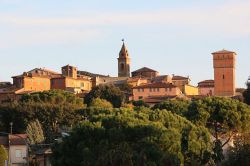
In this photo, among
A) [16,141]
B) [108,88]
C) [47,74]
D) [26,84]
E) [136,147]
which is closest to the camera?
[136,147]

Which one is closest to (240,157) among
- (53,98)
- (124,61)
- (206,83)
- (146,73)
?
(53,98)

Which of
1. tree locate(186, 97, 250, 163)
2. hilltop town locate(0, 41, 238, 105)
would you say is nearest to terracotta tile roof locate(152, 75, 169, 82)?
hilltop town locate(0, 41, 238, 105)

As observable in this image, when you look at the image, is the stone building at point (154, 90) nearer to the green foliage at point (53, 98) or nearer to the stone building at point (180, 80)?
the stone building at point (180, 80)

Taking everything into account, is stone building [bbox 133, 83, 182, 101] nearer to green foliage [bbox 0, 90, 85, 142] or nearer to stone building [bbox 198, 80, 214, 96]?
stone building [bbox 198, 80, 214, 96]

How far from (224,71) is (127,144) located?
10347cm

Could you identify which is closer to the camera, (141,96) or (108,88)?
(108,88)

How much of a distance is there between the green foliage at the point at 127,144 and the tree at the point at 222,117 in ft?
44.6

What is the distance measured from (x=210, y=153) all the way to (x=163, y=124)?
3.08 m

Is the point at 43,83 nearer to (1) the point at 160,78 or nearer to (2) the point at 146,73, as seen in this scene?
(1) the point at 160,78

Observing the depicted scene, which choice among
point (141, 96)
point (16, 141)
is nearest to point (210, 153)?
point (16, 141)

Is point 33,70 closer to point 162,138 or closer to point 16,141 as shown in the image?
point 16,141

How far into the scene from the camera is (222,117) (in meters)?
56.8

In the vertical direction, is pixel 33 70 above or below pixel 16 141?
above

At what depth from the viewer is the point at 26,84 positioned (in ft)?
423
